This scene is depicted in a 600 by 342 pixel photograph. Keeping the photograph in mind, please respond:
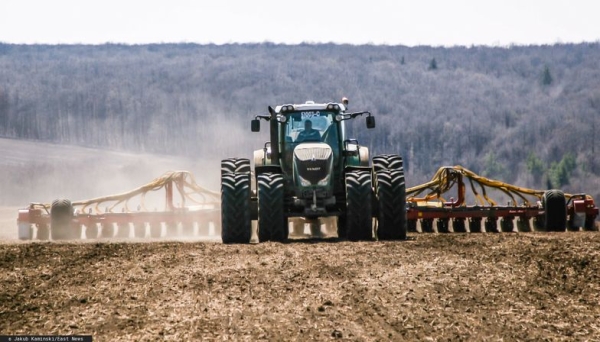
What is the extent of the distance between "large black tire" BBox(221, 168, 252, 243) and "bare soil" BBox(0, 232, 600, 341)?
67.0 inches

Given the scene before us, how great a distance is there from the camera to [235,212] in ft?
51.5

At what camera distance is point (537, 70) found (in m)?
152

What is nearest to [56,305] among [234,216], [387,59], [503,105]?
[234,216]

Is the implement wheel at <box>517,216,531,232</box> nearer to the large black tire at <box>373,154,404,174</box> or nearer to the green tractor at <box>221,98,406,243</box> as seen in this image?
the large black tire at <box>373,154,404,174</box>

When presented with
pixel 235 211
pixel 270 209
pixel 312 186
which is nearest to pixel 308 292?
pixel 270 209

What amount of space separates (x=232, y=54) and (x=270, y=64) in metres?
14.2

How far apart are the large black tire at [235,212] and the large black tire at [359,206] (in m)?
1.85

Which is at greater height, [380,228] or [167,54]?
[167,54]

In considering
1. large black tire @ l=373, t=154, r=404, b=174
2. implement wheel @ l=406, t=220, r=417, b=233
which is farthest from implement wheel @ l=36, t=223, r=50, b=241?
implement wheel @ l=406, t=220, r=417, b=233

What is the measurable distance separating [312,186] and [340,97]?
110m

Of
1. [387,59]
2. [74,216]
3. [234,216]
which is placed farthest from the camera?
[387,59]

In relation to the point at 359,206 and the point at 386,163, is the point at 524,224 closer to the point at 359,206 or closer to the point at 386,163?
the point at 386,163

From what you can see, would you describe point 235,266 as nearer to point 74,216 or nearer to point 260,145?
point 74,216

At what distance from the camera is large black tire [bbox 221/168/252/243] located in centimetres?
1568
